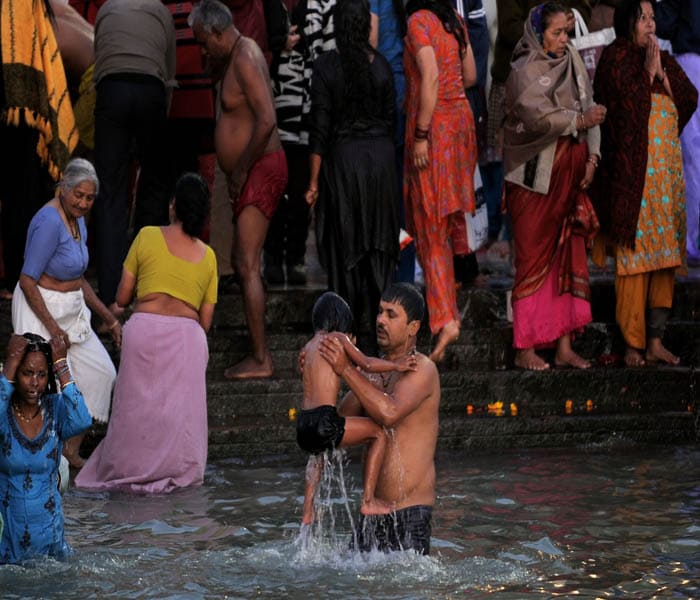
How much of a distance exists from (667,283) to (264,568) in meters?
4.54

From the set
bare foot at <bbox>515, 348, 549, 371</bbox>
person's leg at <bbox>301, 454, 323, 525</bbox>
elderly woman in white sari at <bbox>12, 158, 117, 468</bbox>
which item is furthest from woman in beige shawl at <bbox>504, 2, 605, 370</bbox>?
person's leg at <bbox>301, 454, 323, 525</bbox>

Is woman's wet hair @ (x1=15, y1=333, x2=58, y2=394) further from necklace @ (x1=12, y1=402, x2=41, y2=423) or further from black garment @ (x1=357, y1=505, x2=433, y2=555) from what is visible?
black garment @ (x1=357, y1=505, x2=433, y2=555)

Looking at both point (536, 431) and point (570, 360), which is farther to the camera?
point (570, 360)

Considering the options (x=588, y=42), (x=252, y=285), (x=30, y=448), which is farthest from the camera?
(x=588, y=42)

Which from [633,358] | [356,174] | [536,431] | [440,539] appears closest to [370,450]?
[440,539]

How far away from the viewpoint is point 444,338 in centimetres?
1012

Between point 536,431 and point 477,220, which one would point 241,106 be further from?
point 536,431

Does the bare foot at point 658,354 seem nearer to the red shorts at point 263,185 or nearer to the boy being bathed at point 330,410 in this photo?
the red shorts at point 263,185

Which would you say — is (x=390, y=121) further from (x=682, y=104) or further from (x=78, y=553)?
(x=78, y=553)

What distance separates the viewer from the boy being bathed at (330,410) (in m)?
6.30

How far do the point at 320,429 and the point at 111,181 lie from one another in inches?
164

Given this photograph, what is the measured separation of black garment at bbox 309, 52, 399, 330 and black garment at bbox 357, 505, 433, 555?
11.1 feet

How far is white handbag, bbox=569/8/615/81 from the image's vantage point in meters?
11.5

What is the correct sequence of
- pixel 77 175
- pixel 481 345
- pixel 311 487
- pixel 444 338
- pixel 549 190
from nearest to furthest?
pixel 311 487, pixel 77 175, pixel 444 338, pixel 549 190, pixel 481 345
